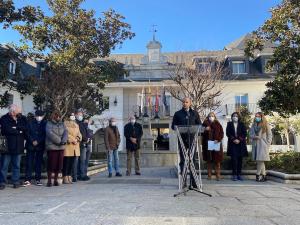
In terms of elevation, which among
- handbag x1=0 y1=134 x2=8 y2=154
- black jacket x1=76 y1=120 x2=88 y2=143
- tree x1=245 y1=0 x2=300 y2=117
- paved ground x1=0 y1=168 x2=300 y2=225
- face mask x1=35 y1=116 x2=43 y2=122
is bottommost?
paved ground x1=0 y1=168 x2=300 y2=225

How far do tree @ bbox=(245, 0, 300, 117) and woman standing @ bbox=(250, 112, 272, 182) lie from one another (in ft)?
8.39

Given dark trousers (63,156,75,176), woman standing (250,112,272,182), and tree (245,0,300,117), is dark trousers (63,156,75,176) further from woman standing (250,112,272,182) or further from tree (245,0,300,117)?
tree (245,0,300,117)

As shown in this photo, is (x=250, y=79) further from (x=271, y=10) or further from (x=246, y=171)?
(x=246, y=171)

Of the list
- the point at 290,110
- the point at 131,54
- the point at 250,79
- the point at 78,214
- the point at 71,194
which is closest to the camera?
the point at 78,214

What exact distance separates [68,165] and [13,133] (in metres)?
1.88

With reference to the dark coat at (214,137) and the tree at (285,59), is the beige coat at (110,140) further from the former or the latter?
the tree at (285,59)

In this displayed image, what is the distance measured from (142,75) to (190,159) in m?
28.2

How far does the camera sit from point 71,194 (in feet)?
25.9

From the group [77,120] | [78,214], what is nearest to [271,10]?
[77,120]

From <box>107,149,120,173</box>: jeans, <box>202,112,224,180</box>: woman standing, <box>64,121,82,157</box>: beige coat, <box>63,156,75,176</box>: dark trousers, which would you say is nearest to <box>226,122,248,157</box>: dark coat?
<box>202,112,224,180</box>: woman standing

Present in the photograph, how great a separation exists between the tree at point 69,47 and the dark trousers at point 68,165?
10.3 m

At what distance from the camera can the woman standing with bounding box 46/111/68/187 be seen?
31.7 feet

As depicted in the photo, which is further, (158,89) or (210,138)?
(158,89)

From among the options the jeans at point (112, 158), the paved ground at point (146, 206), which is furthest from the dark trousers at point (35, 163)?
the jeans at point (112, 158)
